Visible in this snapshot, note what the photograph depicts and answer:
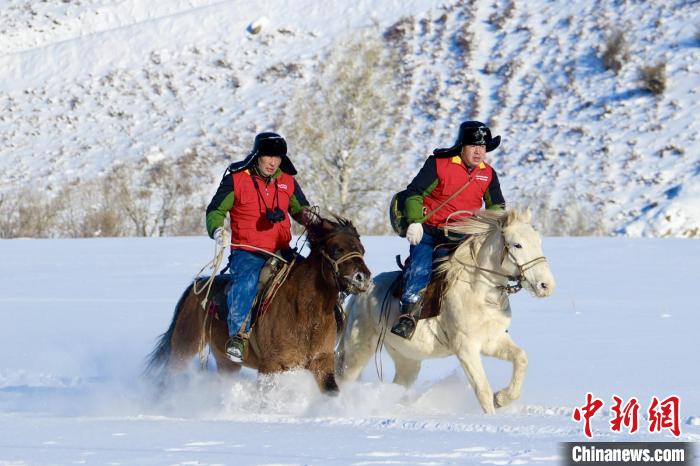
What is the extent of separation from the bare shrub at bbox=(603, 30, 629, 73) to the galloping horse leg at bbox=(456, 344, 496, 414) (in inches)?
1072

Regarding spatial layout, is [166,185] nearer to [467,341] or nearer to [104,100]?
[104,100]

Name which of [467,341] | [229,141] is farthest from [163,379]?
[229,141]

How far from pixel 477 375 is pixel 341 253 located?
58.7 inches

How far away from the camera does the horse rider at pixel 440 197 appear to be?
26.5ft

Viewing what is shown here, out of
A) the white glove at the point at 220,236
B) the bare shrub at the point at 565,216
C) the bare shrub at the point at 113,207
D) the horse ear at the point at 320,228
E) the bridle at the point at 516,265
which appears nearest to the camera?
the bridle at the point at 516,265

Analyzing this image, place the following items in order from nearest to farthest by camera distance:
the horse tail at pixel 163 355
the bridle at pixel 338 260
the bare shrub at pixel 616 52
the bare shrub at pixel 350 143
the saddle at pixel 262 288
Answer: the bridle at pixel 338 260 < the saddle at pixel 262 288 < the horse tail at pixel 163 355 < the bare shrub at pixel 350 143 < the bare shrub at pixel 616 52

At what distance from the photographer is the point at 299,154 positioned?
104ft

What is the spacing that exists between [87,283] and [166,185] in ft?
41.4

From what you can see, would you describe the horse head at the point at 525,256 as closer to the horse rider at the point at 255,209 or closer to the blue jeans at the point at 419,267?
the blue jeans at the point at 419,267

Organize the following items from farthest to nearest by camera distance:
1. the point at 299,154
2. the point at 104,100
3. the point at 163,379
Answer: the point at 104,100, the point at 299,154, the point at 163,379

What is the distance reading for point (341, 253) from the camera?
7180 mm

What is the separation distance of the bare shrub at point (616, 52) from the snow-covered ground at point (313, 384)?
1481 cm

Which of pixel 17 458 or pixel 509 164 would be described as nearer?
pixel 17 458
